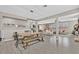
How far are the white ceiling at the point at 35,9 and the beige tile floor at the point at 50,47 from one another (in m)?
0.53

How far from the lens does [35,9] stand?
2.16m

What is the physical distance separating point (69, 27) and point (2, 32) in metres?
1.42

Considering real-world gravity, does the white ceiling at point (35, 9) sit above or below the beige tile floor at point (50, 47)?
above

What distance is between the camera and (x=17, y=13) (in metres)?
2.12

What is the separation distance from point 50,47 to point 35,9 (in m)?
0.90

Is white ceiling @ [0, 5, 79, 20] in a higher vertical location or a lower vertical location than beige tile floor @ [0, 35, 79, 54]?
higher

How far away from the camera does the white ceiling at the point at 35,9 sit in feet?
6.89

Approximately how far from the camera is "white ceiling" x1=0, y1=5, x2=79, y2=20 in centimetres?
210

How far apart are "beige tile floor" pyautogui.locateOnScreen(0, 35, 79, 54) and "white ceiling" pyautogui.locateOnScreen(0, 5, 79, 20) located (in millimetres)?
532

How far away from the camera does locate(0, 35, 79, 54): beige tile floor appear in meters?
2.12

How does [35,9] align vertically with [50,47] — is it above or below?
above
